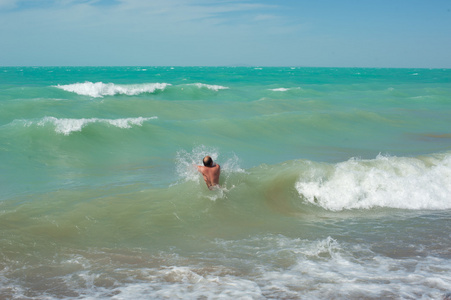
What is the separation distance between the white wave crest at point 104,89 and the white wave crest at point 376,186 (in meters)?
27.0

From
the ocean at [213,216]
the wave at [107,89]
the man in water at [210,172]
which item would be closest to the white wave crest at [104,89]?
the wave at [107,89]

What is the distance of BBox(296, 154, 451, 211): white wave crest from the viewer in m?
8.68

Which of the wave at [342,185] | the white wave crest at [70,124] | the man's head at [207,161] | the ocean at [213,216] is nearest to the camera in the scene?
the ocean at [213,216]

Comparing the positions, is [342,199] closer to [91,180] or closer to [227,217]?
[227,217]

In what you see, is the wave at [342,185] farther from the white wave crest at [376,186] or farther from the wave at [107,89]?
the wave at [107,89]

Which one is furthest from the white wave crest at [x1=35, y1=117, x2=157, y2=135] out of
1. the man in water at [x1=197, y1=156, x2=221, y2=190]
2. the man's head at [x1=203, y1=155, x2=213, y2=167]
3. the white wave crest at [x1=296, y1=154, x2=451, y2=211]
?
the white wave crest at [x1=296, y1=154, x2=451, y2=211]

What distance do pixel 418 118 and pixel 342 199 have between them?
15601 mm

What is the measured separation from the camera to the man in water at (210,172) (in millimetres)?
8234

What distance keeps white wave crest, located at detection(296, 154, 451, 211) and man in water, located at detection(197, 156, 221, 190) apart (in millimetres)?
1877

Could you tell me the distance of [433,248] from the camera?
6.08 metres

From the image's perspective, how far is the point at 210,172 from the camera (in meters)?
8.30

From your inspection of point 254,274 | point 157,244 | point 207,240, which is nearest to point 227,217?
point 207,240

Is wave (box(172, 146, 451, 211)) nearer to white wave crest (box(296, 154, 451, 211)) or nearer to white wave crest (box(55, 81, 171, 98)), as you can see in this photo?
white wave crest (box(296, 154, 451, 211))

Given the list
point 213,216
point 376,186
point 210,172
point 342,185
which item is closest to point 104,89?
point 210,172
